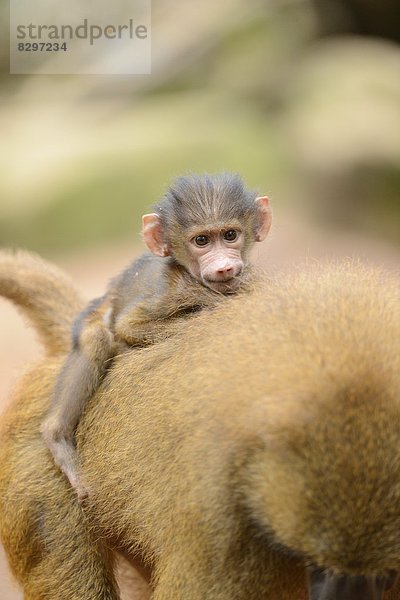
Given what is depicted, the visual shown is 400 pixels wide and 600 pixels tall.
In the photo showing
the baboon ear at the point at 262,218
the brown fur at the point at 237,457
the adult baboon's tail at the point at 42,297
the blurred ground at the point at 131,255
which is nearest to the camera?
the brown fur at the point at 237,457

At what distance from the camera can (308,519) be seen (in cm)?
259

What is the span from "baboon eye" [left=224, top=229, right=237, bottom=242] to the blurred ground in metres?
4.64

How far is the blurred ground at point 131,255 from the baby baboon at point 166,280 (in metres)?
4.36

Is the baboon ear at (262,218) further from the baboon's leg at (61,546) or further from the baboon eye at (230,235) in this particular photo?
the baboon's leg at (61,546)

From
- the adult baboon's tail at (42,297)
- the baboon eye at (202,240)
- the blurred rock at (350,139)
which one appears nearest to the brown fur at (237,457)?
the baboon eye at (202,240)

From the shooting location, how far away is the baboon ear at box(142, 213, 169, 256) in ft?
12.3

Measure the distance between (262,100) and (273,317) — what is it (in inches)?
349

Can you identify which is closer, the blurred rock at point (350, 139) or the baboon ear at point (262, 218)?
the baboon ear at point (262, 218)

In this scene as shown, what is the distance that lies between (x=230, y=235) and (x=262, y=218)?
0.20m

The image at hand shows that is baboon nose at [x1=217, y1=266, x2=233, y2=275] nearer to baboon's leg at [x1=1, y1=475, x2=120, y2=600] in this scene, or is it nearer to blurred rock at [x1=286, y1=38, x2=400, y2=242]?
baboon's leg at [x1=1, y1=475, x2=120, y2=600]

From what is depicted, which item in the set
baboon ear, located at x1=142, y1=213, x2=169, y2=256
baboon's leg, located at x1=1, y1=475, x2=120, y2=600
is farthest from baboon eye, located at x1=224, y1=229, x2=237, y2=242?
baboon's leg, located at x1=1, y1=475, x2=120, y2=600

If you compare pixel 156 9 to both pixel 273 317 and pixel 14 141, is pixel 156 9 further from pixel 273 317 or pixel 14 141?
pixel 273 317

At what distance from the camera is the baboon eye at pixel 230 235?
3625mm

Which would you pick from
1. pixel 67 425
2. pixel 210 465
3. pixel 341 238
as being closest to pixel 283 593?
pixel 210 465
